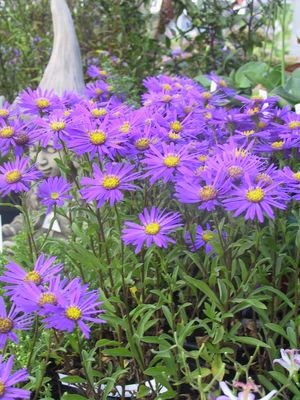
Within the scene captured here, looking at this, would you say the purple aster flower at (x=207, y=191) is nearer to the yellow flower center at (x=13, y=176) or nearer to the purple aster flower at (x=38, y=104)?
the yellow flower center at (x=13, y=176)

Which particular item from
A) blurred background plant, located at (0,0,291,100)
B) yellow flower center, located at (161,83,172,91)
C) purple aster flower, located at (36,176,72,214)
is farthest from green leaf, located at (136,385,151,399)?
blurred background plant, located at (0,0,291,100)

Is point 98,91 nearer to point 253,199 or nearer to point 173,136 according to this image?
point 173,136

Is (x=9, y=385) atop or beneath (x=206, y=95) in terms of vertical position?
beneath

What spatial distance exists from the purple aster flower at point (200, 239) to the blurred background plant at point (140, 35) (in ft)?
4.34

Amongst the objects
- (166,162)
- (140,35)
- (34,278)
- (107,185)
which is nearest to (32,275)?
(34,278)

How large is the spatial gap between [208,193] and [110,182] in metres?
0.14

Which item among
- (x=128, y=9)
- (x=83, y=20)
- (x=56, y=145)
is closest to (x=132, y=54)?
(x=128, y=9)

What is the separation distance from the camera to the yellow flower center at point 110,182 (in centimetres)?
84

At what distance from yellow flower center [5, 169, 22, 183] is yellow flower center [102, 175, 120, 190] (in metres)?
0.16

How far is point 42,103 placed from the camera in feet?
3.64

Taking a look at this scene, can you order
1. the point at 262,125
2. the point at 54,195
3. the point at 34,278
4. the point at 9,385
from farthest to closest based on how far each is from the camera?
the point at 262,125, the point at 54,195, the point at 34,278, the point at 9,385

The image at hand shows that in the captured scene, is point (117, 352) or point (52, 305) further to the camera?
point (117, 352)

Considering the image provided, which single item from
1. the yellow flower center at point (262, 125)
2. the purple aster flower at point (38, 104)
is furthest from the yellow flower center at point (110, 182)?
the yellow flower center at point (262, 125)

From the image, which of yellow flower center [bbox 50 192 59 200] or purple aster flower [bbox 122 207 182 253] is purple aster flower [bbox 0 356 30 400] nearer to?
purple aster flower [bbox 122 207 182 253]
